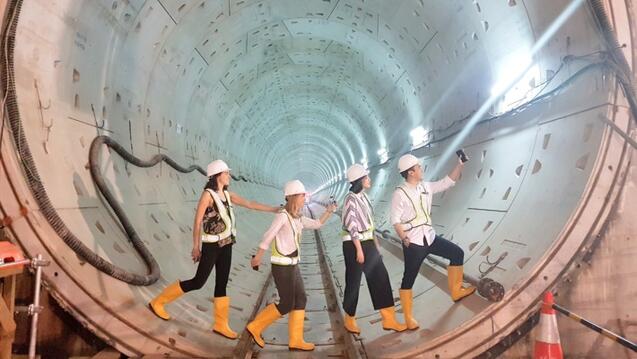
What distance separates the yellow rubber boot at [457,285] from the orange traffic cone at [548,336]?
0.99 metres

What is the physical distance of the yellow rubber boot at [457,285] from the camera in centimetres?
501

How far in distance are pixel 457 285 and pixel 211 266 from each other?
2541 mm

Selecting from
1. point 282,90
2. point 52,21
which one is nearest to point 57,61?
point 52,21

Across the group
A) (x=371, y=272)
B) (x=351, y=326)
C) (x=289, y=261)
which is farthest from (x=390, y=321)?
(x=289, y=261)

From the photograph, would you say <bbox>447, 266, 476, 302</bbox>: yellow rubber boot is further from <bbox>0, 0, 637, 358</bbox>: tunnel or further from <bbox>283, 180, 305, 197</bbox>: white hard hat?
<bbox>283, 180, 305, 197</bbox>: white hard hat

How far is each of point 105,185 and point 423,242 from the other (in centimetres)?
335

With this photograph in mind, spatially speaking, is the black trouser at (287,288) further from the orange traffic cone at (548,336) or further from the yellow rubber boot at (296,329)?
the orange traffic cone at (548,336)

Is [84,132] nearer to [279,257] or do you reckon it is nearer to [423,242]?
[279,257]

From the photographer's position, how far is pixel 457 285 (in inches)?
199

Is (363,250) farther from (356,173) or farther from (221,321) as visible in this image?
(221,321)

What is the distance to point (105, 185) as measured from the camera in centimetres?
499

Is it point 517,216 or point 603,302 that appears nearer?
point 603,302

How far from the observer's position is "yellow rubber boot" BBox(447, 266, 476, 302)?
5.01m

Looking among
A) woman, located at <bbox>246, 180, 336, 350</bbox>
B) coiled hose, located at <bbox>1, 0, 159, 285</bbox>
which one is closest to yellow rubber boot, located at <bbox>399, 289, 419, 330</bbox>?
woman, located at <bbox>246, 180, 336, 350</bbox>
